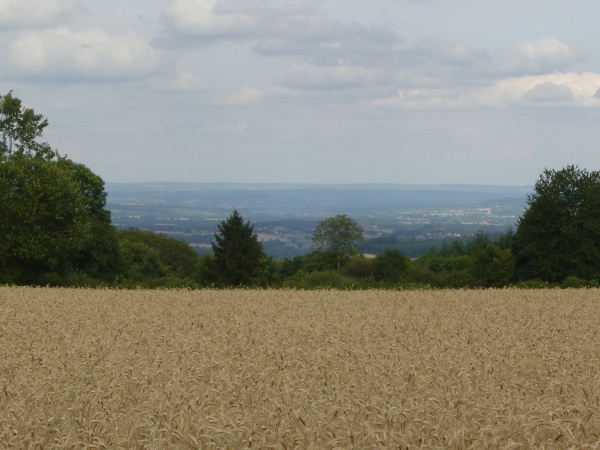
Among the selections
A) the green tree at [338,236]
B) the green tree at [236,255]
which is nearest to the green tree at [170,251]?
the green tree at [338,236]

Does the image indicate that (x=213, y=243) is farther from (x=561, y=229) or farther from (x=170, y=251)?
(x=170, y=251)

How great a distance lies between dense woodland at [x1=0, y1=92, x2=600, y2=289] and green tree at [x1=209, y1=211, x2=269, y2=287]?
7 cm

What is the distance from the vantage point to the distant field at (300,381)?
6.48 metres

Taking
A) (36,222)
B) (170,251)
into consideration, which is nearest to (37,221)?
(36,222)

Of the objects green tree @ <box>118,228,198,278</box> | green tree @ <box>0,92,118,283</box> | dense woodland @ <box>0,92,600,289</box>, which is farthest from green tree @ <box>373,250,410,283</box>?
green tree @ <box>118,228,198,278</box>

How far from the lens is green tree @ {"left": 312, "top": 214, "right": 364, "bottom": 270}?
128 meters

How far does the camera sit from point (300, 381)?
341 inches

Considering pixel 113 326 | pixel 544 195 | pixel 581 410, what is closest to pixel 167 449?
pixel 581 410

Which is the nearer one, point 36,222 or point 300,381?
point 300,381

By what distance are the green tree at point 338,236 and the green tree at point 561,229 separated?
2641 inches

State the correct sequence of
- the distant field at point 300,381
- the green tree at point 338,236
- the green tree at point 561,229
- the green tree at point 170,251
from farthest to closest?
the green tree at point 338,236 → the green tree at point 170,251 → the green tree at point 561,229 → the distant field at point 300,381

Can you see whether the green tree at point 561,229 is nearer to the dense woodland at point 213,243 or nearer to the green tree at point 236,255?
the dense woodland at point 213,243

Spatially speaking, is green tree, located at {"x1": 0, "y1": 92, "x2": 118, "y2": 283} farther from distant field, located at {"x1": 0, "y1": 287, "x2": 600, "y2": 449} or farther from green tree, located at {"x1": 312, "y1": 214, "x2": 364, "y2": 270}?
green tree, located at {"x1": 312, "y1": 214, "x2": 364, "y2": 270}

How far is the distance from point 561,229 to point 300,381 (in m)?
52.9
